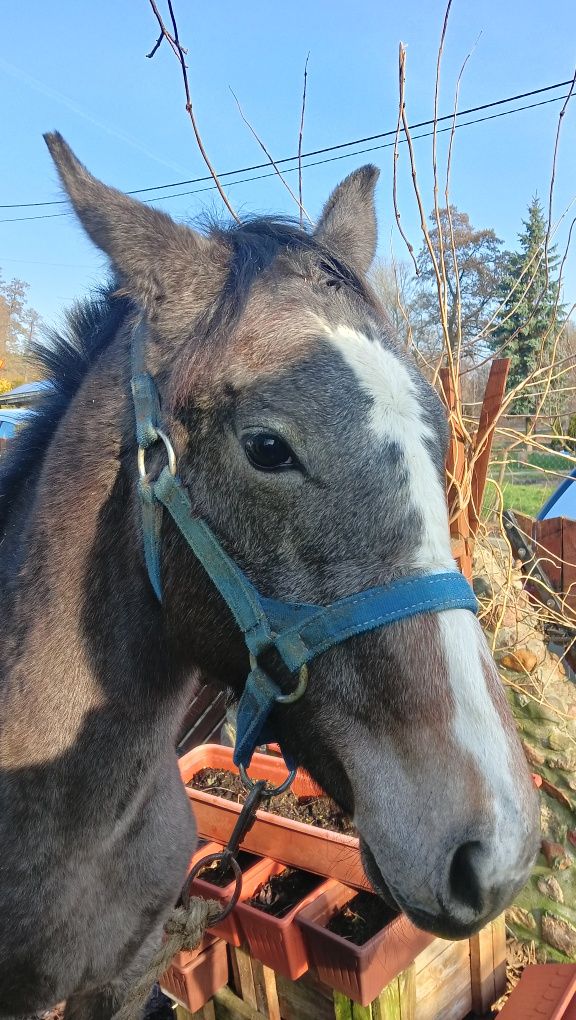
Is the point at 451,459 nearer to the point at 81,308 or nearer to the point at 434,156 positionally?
the point at 434,156

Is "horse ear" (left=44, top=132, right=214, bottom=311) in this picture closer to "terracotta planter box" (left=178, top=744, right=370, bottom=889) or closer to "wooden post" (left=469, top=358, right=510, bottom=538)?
"wooden post" (left=469, top=358, right=510, bottom=538)

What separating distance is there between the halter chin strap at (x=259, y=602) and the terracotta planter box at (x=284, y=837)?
1238 mm

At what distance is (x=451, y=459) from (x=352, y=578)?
2.08 metres

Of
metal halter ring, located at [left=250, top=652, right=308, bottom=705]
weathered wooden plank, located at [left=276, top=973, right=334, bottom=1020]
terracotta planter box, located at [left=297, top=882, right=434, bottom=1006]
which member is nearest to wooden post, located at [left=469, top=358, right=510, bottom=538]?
terracotta planter box, located at [left=297, top=882, right=434, bottom=1006]

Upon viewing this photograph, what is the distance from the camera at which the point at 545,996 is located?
7.49 ft

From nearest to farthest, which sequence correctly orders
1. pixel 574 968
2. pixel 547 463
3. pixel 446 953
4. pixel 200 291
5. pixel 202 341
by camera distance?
pixel 202 341 < pixel 200 291 < pixel 574 968 < pixel 446 953 < pixel 547 463

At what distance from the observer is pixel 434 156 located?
2764 mm

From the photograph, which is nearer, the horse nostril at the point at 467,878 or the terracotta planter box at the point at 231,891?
the horse nostril at the point at 467,878

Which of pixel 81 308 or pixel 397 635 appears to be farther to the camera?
pixel 81 308

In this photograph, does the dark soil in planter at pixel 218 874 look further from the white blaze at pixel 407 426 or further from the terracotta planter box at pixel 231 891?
the white blaze at pixel 407 426

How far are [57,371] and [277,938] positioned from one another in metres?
2.21

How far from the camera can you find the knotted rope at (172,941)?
2023mm

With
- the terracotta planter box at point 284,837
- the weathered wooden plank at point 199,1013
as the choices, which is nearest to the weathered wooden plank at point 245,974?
the weathered wooden plank at point 199,1013

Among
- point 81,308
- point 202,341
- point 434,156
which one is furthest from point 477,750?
point 434,156
